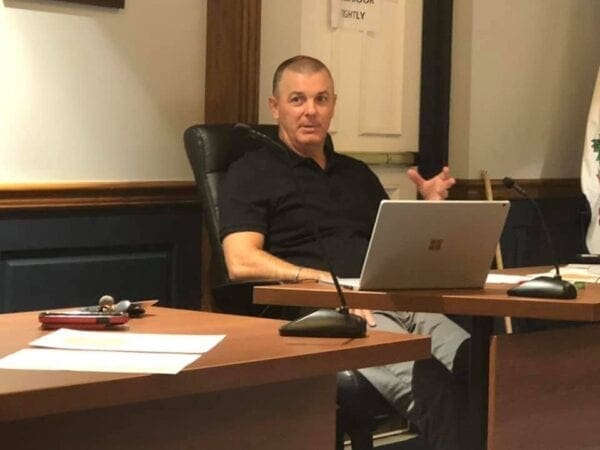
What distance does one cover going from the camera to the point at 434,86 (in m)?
4.00

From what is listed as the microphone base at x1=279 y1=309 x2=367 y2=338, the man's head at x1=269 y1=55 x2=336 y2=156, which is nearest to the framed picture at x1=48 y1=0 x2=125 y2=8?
the man's head at x1=269 y1=55 x2=336 y2=156

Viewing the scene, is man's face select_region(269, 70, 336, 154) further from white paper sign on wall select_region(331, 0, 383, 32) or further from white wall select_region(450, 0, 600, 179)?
white wall select_region(450, 0, 600, 179)

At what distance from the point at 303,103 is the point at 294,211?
1.07ft

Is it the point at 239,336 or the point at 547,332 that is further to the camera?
the point at 547,332

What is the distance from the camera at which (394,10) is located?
12.8 feet

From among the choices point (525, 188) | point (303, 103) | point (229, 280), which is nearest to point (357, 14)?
point (303, 103)

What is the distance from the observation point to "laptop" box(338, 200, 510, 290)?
1.98 meters

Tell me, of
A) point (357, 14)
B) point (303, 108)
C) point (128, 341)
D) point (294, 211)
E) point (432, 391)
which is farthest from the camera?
point (357, 14)

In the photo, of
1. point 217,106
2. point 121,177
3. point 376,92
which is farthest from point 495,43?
point 121,177

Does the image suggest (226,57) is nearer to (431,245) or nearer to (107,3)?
(107,3)

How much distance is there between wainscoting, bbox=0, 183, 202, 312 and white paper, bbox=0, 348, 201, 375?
4.76ft

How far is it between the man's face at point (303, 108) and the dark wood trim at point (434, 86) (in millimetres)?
1011

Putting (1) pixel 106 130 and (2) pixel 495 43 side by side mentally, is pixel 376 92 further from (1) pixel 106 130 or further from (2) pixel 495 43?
(1) pixel 106 130

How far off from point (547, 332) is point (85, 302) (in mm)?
1363
